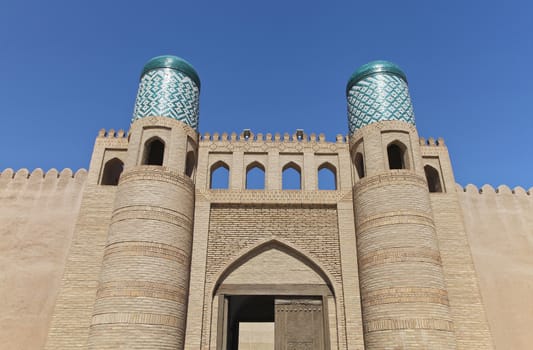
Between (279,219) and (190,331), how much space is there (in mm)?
2748

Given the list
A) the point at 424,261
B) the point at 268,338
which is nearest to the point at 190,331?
the point at 424,261

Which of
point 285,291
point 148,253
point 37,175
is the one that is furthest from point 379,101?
point 37,175

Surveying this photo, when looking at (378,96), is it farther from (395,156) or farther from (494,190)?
(494,190)

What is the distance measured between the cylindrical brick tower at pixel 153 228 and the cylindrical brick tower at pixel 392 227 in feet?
11.3

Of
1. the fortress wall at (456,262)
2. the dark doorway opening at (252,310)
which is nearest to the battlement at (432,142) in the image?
the fortress wall at (456,262)

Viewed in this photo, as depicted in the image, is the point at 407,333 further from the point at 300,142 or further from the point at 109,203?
the point at 109,203

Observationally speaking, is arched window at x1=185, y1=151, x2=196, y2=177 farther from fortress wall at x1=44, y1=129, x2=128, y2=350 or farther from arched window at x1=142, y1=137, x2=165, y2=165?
fortress wall at x1=44, y1=129, x2=128, y2=350

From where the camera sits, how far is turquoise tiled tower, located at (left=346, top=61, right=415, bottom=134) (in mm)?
9062

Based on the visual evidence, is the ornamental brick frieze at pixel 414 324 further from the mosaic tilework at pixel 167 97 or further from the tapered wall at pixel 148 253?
the mosaic tilework at pixel 167 97

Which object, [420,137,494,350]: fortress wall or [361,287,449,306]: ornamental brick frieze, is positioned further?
[420,137,494,350]: fortress wall

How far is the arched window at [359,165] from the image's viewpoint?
926 cm

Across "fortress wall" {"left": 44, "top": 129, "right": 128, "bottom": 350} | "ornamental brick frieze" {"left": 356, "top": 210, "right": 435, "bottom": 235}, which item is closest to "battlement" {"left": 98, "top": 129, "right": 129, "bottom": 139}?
"fortress wall" {"left": 44, "top": 129, "right": 128, "bottom": 350}

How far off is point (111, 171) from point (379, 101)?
6281mm

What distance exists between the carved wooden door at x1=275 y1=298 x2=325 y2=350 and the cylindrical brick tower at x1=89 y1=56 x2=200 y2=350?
5.94 feet
